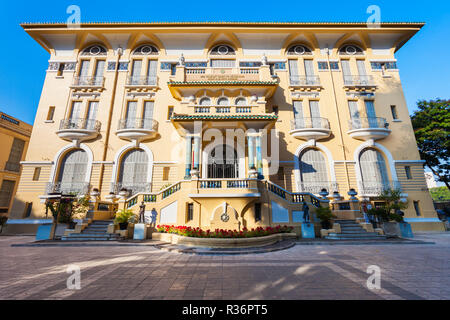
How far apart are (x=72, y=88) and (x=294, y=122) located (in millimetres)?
21089

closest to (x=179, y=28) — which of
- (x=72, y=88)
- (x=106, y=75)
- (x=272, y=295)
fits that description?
(x=106, y=75)

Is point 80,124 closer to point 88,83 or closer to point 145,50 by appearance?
point 88,83

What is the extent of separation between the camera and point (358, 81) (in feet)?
60.6

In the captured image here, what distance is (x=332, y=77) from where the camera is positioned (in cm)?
1881

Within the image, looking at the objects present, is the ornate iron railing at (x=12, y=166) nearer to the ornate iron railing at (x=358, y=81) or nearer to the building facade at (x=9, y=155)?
the building facade at (x=9, y=155)

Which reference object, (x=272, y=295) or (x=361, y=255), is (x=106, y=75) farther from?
(x=361, y=255)

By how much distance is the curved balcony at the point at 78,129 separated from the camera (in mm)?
16250

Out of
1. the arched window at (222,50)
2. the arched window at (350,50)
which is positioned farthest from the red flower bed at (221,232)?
the arched window at (350,50)

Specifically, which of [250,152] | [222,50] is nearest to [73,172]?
[250,152]

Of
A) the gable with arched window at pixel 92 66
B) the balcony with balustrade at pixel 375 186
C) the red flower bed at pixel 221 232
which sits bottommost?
the red flower bed at pixel 221 232

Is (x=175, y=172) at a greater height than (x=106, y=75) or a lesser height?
lesser

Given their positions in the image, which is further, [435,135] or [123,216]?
[435,135]

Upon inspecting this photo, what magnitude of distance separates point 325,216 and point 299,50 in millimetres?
17212

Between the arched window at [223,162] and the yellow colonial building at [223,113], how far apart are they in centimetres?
8
